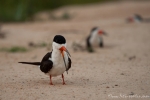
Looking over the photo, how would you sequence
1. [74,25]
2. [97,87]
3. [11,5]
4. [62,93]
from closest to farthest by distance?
[62,93] < [97,87] < [74,25] < [11,5]

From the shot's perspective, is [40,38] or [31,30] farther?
[31,30]

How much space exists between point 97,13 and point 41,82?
532 inches

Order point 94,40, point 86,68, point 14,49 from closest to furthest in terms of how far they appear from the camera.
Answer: point 86,68 < point 14,49 < point 94,40

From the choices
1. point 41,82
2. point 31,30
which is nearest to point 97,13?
point 31,30

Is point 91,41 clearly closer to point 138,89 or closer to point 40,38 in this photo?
point 40,38

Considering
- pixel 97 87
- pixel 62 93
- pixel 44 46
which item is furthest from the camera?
pixel 44 46

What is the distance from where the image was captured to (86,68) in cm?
829

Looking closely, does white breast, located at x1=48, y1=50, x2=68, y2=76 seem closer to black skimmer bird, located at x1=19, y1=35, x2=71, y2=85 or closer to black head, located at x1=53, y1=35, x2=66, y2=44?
black skimmer bird, located at x1=19, y1=35, x2=71, y2=85

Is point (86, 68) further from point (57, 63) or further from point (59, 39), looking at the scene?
point (59, 39)

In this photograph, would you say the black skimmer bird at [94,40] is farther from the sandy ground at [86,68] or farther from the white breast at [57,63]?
the white breast at [57,63]

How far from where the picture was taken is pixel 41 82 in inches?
276

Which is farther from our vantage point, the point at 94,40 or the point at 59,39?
the point at 94,40

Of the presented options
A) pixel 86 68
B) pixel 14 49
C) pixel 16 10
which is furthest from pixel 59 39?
pixel 16 10

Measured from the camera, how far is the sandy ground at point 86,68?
6098mm
